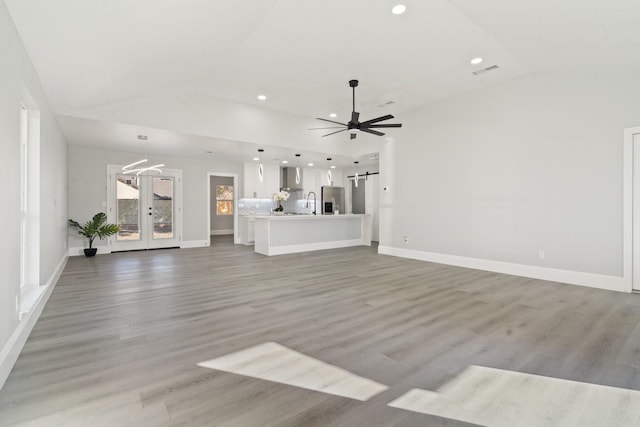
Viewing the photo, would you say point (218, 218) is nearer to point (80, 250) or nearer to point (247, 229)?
point (247, 229)

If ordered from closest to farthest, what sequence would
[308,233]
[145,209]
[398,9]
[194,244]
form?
[398,9]
[308,233]
[145,209]
[194,244]

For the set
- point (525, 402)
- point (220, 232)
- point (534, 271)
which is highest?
point (220, 232)

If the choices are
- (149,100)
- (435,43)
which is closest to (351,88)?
(435,43)

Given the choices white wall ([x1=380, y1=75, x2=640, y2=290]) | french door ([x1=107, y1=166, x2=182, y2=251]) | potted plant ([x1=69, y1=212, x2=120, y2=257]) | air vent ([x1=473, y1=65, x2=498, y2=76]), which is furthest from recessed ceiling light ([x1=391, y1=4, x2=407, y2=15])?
potted plant ([x1=69, y1=212, x2=120, y2=257])

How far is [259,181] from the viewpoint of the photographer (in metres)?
9.91

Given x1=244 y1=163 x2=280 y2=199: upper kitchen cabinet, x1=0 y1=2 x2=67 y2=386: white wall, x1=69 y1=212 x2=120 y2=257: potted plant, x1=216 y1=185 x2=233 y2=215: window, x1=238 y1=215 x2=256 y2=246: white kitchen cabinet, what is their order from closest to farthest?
1. x1=0 y1=2 x2=67 y2=386: white wall
2. x1=69 y1=212 x2=120 y2=257: potted plant
3. x1=238 y1=215 x2=256 y2=246: white kitchen cabinet
4. x1=244 y1=163 x2=280 y2=199: upper kitchen cabinet
5. x1=216 y1=185 x2=233 y2=215: window

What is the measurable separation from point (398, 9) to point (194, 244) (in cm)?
793

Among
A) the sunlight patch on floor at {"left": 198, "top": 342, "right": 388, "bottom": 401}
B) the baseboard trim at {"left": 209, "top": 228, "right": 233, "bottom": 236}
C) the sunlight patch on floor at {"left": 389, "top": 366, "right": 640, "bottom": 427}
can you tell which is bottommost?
the sunlight patch on floor at {"left": 389, "top": 366, "right": 640, "bottom": 427}

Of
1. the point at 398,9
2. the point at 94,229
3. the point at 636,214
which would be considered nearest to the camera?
the point at 398,9

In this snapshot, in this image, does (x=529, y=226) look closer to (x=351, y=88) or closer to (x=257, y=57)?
(x=351, y=88)

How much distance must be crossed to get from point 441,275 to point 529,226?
1.68 metres

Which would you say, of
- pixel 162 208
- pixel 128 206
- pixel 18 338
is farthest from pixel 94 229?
pixel 18 338

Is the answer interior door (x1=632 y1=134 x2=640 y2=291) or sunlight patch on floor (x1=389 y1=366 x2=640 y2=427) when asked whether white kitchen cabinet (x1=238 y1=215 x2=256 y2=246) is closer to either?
sunlight patch on floor (x1=389 y1=366 x2=640 y2=427)

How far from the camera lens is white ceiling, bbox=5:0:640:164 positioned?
2.91m
